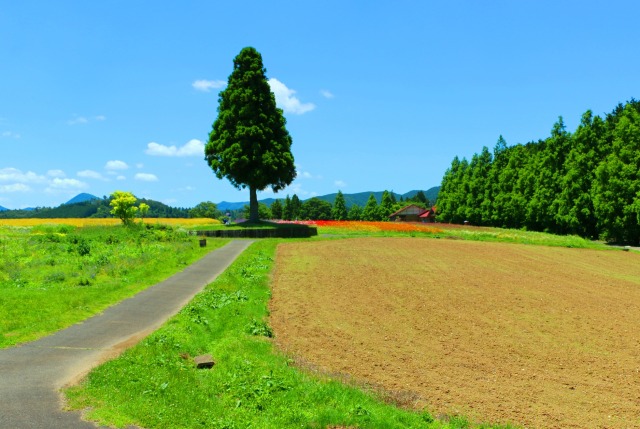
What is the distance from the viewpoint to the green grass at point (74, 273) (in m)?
13.3

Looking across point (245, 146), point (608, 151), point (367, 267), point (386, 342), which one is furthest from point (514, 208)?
point (386, 342)

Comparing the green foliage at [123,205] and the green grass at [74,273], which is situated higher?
the green foliage at [123,205]

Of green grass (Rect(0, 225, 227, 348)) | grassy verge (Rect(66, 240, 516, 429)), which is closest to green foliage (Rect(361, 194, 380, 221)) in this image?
green grass (Rect(0, 225, 227, 348))

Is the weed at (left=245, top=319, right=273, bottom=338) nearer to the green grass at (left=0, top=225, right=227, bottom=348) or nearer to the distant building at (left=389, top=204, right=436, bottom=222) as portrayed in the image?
the green grass at (left=0, top=225, right=227, bottom=348)

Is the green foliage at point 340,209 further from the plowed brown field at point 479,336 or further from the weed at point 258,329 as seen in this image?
the weed at point 258,329

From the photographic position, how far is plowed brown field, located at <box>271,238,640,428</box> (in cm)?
856

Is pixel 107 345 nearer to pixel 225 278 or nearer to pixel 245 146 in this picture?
pixel 225 278

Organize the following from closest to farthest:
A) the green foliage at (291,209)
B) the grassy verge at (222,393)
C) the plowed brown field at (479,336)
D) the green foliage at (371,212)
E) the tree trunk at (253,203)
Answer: the grassy verge at (222,393), the plowed brown field at (479,336), the tree trunk at (253,203), the green foliage at (371,212), the green foliage at (291,209)

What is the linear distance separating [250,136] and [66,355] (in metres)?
45.1

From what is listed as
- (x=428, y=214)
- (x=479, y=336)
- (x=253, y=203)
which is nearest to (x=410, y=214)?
(x=428, y=214)

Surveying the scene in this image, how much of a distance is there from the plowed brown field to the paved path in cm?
342

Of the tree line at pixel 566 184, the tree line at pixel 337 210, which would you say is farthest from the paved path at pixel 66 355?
the tree line at pixel 337 210

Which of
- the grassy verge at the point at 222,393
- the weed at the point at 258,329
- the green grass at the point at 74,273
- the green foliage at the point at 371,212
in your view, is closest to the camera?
the grassy verge at the point at 222,393

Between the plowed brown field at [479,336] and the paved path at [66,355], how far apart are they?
3.42 metres
